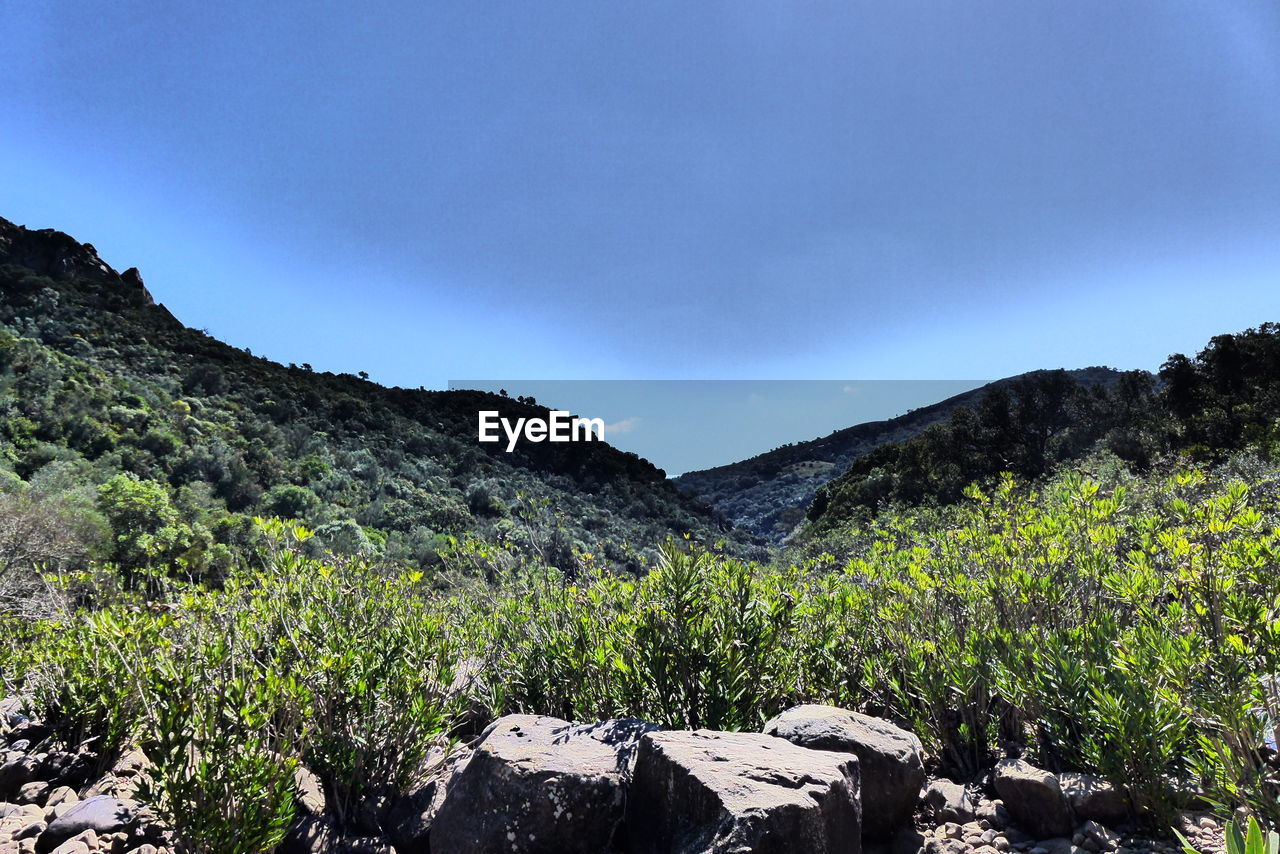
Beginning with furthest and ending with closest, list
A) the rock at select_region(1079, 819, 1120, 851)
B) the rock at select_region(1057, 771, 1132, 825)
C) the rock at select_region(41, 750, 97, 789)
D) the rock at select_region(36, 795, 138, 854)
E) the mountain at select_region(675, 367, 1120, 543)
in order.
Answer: the mountain at select_region(675, 367, 1120, 543) < the rock at select_region(41, 750, 97, 789) < the rock at select_region(36, 795, 138, 854) < the rock at select_region(1057, 771, 1132, 825) < the rock at select_region(1079, 819, 1120, 851)

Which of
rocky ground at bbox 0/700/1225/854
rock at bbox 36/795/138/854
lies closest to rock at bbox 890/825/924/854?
rocky ground at bbox 0/700/1225/854

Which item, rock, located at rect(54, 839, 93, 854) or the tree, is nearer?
rock, located at rect(54, 839, 93, 854)

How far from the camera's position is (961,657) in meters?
3.73

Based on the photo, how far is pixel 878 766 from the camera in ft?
10.5

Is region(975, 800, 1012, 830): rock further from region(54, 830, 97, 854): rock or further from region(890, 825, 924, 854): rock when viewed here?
region(54, 830, 97, 854): rock

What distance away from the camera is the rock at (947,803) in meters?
3.20

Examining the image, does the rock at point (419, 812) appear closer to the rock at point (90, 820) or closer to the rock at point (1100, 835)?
the rock at point (90, 820)

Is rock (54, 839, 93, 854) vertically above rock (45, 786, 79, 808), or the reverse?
rock (54, 839, 93, 854)

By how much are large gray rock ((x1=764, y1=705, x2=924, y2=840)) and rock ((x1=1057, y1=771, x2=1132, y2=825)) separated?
67 cm

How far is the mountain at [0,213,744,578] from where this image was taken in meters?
17.9

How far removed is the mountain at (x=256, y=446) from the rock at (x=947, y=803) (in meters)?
3.22

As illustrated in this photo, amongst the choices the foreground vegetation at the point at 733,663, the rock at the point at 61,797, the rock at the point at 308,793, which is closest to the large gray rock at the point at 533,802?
the foreground vegetation at the point at 733,663

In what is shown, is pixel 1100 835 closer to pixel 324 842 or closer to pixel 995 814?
pixel 995 814

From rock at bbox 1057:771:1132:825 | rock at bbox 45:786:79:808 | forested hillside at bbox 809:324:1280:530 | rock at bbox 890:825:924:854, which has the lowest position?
rock at bbox 45:786:79:808
